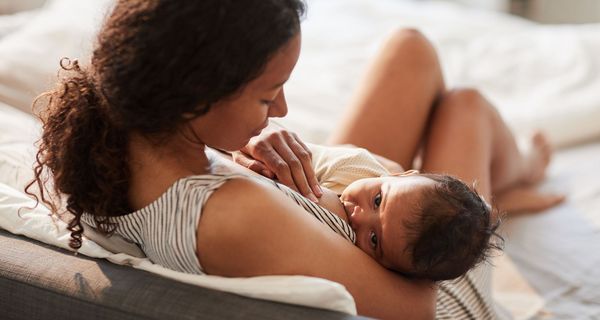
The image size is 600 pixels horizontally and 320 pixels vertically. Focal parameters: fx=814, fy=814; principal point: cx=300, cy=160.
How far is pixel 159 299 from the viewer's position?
1.10 metres

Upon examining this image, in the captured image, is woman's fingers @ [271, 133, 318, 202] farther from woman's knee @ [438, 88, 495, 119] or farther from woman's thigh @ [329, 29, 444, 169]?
woman's knee @ [438, 88, 495, 119]

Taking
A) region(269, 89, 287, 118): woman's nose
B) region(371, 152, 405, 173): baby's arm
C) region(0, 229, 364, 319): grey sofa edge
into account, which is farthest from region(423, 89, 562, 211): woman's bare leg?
region(0, 229, 364, 319): grey sofa edge

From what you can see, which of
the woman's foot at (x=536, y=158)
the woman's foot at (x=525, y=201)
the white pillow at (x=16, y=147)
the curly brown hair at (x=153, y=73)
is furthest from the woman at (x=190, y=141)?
the woman's foot at (x=536, y=158)

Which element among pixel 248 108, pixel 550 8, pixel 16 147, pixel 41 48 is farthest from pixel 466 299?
pixel 550 8

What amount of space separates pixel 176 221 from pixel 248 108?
0.62 feet

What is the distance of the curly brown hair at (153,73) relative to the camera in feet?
3.37

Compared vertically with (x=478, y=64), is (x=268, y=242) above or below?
above

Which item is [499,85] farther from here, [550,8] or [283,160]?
[550,8]

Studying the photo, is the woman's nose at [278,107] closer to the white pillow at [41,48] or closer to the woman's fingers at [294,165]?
the woman's fingers at [294,165]

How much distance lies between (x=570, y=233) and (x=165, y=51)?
1.22 meters

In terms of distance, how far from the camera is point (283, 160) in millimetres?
1394

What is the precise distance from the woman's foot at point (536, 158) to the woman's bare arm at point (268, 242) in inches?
42.4

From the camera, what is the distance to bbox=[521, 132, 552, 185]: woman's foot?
2.14 metres

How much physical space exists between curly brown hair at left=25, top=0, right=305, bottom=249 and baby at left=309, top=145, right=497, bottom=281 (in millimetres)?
355
